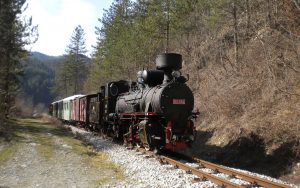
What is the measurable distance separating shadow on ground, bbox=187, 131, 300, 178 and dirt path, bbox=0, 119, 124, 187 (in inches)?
176

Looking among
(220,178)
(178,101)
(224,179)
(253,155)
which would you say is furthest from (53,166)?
(253,155)

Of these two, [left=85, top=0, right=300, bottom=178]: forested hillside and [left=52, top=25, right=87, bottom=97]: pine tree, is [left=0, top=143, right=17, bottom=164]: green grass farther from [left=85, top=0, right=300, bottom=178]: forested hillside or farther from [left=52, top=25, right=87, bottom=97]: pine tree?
[left=52, top=25, right=87, bottom=97]: pine tree

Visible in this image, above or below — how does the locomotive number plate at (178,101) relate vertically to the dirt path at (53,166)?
above

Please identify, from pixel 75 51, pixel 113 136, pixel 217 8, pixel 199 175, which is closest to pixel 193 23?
pixel 217 8

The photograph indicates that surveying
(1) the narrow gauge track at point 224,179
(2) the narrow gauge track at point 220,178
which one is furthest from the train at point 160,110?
(1) the narrow gauge track at point 224,179

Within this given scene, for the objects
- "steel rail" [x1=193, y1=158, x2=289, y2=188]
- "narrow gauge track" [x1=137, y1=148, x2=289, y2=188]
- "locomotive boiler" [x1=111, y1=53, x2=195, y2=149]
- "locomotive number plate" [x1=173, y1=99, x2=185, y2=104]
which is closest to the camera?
"steel rail" [x1=193, y1=158, x2=289, y2=188]

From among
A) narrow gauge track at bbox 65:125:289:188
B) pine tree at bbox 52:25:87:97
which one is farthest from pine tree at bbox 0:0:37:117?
pine tree at bbox 52:25:87:97

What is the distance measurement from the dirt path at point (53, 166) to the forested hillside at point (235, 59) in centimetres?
578

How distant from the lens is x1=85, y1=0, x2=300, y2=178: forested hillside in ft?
51.1

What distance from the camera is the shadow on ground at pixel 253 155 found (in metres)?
13.7

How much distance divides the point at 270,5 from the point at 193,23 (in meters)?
9.72

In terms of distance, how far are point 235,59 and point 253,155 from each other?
9.68 metres

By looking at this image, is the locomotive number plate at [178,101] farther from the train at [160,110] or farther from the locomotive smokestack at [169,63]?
the locomotive smokestack at [169,63]

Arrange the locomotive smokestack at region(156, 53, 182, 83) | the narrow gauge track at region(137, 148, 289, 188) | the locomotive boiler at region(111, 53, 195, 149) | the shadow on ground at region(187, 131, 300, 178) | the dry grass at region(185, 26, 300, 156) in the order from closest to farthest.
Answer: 1. the narrow gauge track at region(137, 148, 289, 188)
2. the shadow on ground at region(187, 131, 300, 178)
3. the dry grass at region(185, 26, 300, 156)
4. the locomotive boiler at region(111, 53, 195, 149)
5. the locomotive smokestack at region(156, 53, 182, 83)
